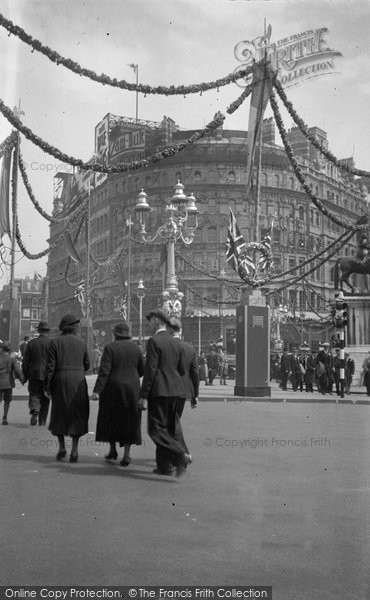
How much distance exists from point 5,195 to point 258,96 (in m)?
7.57

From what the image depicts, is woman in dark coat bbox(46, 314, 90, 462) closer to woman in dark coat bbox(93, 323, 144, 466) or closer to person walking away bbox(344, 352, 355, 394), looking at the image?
woman in dark coat bbox(93, 323, 144, 466)

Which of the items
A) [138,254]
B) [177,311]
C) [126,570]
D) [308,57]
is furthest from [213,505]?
[138,254]

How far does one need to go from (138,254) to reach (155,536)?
61.0 meters

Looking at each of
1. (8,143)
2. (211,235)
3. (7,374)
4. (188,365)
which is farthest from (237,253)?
(211,235)

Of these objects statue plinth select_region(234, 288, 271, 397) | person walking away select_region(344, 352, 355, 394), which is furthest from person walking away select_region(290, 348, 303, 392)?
statue plinth select_region(234, 288, 271, 397)

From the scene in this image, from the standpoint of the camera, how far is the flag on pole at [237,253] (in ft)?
68.9

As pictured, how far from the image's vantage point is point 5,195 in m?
18.7

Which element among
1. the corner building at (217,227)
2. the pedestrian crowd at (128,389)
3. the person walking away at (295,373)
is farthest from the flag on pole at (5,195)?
the corner building at (217,227)

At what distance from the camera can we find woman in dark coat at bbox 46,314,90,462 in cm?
778

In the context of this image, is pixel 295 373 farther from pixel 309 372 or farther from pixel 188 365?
pixel 188 365

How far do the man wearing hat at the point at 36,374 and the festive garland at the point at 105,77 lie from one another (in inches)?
171

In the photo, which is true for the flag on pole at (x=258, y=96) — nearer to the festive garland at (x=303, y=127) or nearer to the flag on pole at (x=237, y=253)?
the festive garland at (x=303, y=127)

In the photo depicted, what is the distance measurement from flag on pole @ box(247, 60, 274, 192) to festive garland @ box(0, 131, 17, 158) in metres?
6.14

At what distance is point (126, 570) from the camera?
A: 3887mm
